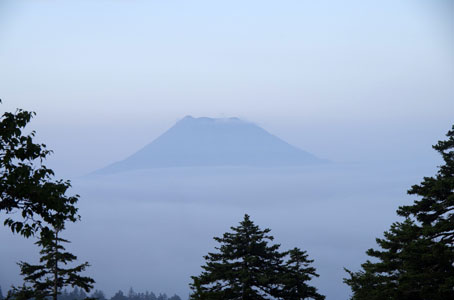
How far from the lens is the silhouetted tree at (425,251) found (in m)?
18.4

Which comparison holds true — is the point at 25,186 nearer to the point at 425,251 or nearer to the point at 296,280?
the point at 425,251

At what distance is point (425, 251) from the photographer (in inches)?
744

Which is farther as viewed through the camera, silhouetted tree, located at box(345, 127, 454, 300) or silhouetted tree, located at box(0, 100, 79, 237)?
silhouetted tree, located at box(345, 127, 454, 300)

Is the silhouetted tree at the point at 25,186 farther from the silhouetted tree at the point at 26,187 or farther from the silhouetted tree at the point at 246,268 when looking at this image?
the silhouetted tree at the point at 246,268

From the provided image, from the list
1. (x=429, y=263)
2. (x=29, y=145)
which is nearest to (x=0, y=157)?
(x=29, y=145)

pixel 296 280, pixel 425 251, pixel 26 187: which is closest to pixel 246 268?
pixel 296 280

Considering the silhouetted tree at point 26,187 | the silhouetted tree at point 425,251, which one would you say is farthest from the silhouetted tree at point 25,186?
the silhouetted tree at point 425,251

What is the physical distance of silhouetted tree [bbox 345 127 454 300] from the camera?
60.4 ft

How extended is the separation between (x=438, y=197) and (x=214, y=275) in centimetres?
1319

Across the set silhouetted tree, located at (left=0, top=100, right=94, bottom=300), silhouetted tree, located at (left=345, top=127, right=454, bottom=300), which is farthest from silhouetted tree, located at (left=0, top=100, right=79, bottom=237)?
silhouetted tree, located at (left=345, top=127, right=454, bottom=300)

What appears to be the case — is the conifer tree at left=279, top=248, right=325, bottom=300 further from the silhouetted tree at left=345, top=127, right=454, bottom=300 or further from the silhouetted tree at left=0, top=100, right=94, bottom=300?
the silhouetted tree at left=0, top=100, right=94, bottom=300

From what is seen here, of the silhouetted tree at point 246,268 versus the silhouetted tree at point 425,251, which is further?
the silhouetted tree at point 246,268

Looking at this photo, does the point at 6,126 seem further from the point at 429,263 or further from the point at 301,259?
the point at 301,259

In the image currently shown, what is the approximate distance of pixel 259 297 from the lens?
89.8 ft
